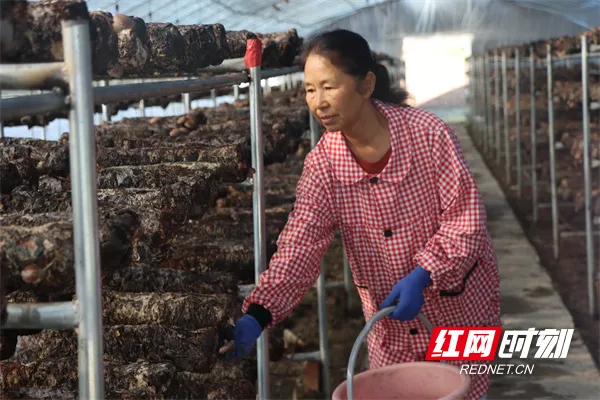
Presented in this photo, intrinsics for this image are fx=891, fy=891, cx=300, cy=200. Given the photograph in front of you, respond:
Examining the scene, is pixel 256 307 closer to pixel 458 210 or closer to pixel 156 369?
pixel 156 369

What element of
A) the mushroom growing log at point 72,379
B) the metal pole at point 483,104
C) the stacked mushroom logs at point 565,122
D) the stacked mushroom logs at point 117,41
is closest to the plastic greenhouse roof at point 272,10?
the metal pole at point 483,104

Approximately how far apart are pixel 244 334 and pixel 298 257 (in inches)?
17.5

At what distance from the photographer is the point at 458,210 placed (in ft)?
10.8

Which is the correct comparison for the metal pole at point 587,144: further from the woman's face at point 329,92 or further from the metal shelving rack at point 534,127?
the woman's face at point 329,92

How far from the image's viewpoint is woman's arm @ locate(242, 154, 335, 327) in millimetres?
3061

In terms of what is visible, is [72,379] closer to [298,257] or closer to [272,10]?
[298,257]

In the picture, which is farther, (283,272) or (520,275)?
(520,275)

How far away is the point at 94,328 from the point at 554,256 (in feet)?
27.7

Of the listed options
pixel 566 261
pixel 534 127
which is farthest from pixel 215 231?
pixel 534 127

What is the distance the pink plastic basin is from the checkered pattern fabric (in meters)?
0.31

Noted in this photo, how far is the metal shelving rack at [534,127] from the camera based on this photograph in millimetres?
7293

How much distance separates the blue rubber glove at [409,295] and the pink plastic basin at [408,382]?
0.70ft

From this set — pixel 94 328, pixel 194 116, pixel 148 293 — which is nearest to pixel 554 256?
pixel 194 116

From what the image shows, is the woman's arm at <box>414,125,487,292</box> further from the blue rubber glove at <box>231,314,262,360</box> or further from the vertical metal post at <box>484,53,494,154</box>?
the vertical metal post at <box>484,53,494,154</box>
